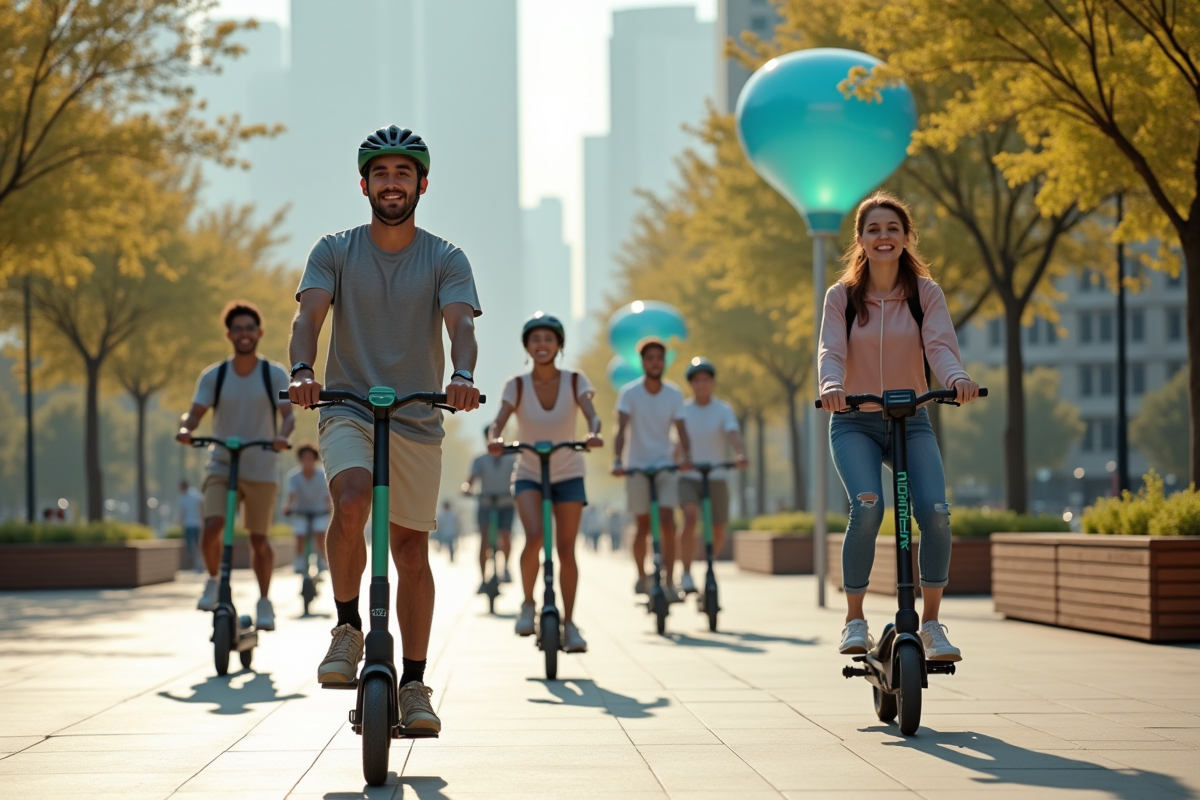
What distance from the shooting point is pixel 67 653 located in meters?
11.3

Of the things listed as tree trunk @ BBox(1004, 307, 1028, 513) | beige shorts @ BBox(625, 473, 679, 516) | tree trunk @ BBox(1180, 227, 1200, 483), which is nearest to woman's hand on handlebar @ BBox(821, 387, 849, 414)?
beige shorts @ BBox(625, 473, 679, 516)

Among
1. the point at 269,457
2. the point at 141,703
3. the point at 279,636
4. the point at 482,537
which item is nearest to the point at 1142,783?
the point at 141,703

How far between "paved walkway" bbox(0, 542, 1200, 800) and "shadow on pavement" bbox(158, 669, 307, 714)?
0.03 m

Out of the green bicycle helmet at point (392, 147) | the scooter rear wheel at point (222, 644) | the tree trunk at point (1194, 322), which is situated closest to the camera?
the green bicycle helmet at point (392, 147)

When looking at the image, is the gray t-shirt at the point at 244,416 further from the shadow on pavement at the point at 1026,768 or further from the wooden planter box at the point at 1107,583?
the wooden planter box at the point at 1107,583

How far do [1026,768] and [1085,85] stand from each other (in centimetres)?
940

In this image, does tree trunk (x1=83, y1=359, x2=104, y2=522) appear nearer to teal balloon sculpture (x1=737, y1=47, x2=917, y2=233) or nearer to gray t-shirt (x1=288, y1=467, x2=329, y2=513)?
gray t-shirt (x1=288, y1=467, x2=329, y2=513)

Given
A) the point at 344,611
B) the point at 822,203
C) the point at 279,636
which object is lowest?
the point at 279,636

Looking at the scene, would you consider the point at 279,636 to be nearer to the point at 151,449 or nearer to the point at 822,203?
the point at 822,203

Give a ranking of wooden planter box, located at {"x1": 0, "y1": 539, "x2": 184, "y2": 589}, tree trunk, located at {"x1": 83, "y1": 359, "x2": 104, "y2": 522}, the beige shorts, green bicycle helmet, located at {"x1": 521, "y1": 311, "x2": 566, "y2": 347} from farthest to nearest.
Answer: tree trunk, located at {"x1": 83, "y1": 359, "x2": 104, "y2": 522} < wooden planter box, located at {"x1": 0, "y1": 539, "x2": 184, "y2": 589} < the beige shorts < green bicycle helmet, located at {"x1": 521, "y1": 311, "x2": 566, "y2": 347}

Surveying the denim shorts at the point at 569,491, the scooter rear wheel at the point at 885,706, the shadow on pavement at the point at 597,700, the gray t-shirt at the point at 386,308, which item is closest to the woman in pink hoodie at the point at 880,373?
the scooter rear wheel at the point at 885,706

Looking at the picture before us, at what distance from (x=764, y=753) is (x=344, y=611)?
1716 mm

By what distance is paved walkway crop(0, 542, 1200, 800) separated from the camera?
5496mm

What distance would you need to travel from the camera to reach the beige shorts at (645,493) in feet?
45.3
